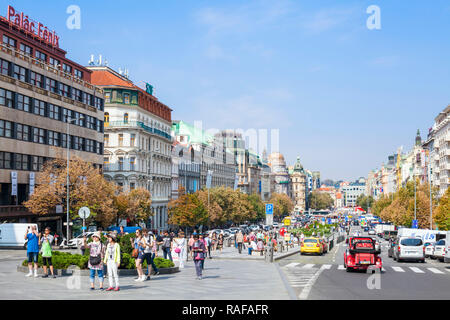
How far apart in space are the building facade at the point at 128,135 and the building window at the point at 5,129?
26099 mm

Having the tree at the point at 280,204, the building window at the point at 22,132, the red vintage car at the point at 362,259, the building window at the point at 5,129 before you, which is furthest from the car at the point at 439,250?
the tree at the point at 280,204

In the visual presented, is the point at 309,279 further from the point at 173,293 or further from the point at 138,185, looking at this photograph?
the point at 138,185

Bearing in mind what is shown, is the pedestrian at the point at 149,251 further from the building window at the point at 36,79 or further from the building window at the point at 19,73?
the building window at the point at 36,79

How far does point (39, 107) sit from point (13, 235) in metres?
16.6

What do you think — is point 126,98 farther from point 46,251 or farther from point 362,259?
point 46,251

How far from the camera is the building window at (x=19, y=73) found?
173 feet

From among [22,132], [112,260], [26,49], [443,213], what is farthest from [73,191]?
[443,213]

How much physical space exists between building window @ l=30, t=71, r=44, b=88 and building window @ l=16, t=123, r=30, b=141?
4908 millimetres

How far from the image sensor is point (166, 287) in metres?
19.2

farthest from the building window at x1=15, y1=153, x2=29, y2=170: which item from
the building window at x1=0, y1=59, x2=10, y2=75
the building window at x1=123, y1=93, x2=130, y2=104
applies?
the building window at x1=123, y1=93, x2=130, y2=104

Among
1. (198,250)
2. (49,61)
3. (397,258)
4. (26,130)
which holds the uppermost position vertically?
(49,61)

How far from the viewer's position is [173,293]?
1761 cm

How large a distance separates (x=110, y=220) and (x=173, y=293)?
1629 inches
